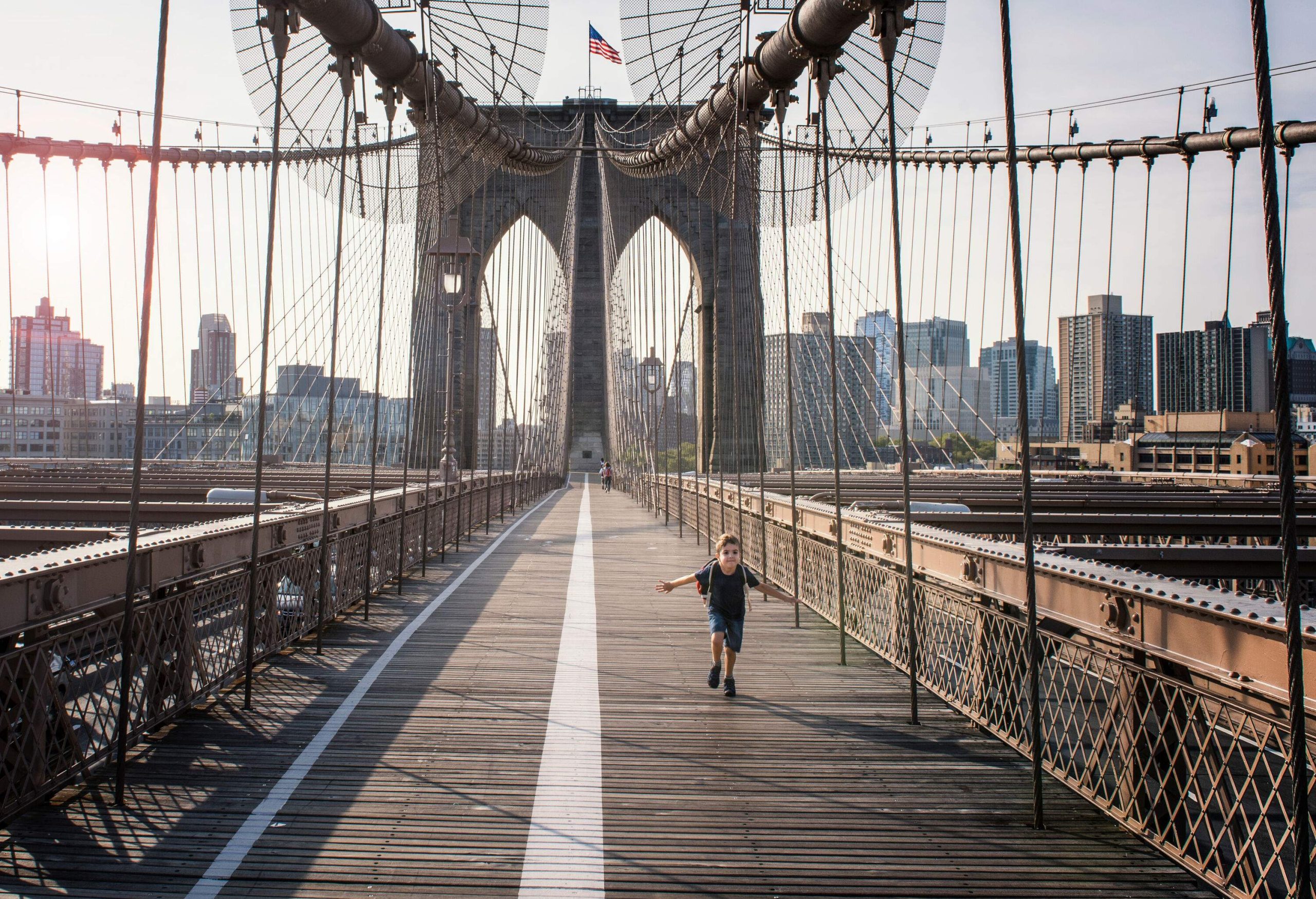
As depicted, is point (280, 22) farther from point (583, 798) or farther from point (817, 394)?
point (817, 394)

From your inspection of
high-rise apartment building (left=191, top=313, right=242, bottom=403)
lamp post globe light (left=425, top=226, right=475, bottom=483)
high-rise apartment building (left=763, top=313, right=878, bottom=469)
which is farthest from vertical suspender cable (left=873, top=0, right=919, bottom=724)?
high-rise apartment building (left=191, top=313, right=242, bottom=403)

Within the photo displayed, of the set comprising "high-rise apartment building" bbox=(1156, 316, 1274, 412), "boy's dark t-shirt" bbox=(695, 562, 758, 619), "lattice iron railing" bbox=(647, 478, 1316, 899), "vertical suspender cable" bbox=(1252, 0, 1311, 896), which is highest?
"high-rise apartment building" bbox=(1156, 316, 1274, 412)

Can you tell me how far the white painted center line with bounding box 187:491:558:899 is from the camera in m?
3.36

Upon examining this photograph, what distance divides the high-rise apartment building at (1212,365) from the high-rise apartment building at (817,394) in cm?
691

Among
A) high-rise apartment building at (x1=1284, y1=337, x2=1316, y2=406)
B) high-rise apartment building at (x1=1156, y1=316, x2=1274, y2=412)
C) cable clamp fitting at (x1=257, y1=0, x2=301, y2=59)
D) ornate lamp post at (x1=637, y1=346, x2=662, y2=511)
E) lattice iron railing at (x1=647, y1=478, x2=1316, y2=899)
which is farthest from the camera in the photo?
high-rise apartment building at (x1=1284, y1=337, x2=1316, y2=406)

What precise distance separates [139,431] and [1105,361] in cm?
3633

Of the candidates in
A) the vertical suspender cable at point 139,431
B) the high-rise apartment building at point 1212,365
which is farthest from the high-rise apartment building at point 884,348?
the vertical suspender cable at point 139,431

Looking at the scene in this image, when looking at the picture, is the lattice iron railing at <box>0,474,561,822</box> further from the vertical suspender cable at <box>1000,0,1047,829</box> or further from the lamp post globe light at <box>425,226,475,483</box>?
the lamp post globe light at <box>425,226,475,483</box>

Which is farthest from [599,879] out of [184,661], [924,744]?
[184,661]

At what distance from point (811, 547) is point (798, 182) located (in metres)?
8.50

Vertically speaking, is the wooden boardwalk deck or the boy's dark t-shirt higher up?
the boy's dark t-shirt

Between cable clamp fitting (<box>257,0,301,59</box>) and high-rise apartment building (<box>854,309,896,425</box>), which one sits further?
high-rise apartment building (<box>854,309,896,425</box>)

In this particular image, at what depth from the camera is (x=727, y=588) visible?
6.20 m

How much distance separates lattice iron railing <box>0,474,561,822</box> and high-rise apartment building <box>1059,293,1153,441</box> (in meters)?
24.7
